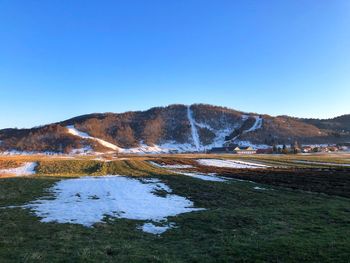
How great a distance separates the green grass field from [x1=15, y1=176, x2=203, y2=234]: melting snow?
0.95m

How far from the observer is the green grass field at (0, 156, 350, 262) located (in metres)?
12.1

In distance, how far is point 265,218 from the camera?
2014 centimetres

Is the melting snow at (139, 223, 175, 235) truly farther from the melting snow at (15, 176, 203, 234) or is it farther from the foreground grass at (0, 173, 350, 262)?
the foreground grass at (0, 173, 350, 262)

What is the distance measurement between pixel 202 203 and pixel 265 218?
22.3 ft

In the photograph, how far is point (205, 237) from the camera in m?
15.7

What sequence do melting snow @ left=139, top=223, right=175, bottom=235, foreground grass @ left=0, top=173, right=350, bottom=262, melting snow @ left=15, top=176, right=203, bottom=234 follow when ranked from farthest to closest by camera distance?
melting snow @ left=15, top=176, right=203, bottom=234 < melting snow @ left=139, top=223, right=175, bottom=235 < foreground grass @ left=0, top=173, right=350, bottom=262

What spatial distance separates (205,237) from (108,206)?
1044cm

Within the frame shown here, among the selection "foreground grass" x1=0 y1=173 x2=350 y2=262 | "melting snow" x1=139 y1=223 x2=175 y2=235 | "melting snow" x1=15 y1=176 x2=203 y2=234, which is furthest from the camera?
"melting snow" x1=15 y1=176 x2=203 y2=234

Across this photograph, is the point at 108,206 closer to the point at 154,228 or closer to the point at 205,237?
the point at 154,228

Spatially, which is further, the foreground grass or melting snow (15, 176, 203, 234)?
melting snow (15, 176, 203, 234)

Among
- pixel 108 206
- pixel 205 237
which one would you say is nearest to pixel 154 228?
pixel 205 237

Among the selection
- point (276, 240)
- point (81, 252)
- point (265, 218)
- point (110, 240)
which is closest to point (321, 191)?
point (265, 218)

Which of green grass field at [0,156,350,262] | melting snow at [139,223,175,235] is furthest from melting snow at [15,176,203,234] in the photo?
green grass field at [0,156,350,262]

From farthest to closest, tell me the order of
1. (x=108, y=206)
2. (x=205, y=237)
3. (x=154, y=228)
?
(x=108, y=206)
(x=154, y=228)
(x=205, y=237)
